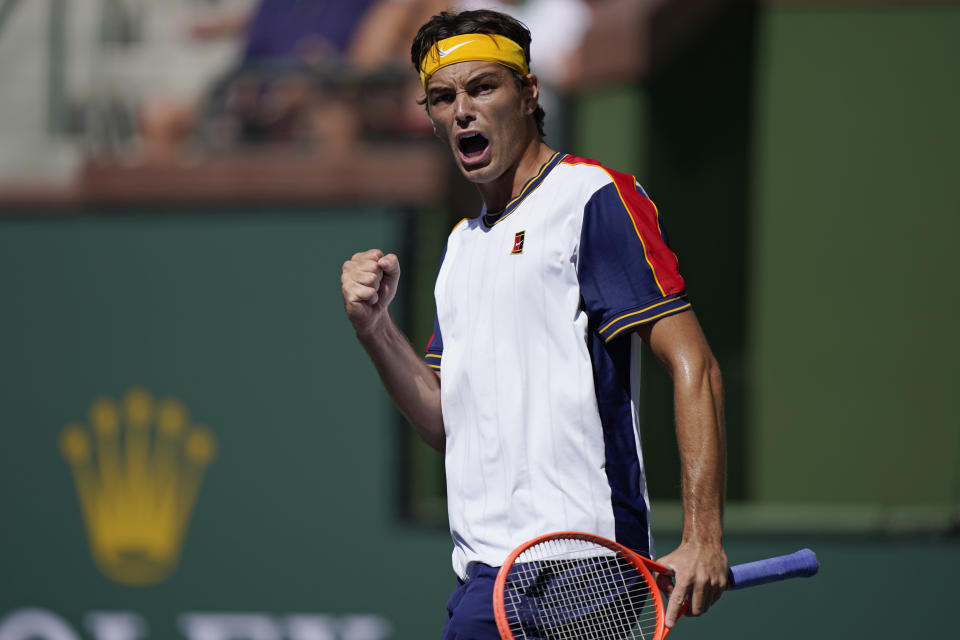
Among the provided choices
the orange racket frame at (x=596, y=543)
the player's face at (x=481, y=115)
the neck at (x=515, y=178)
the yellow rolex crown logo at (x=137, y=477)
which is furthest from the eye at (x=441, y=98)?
the yellow rolex crown logo at (x=137, y=477)

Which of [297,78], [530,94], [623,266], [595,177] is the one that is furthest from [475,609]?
[297,78]

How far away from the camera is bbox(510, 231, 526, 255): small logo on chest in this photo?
2.62 meters

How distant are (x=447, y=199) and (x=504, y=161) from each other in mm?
3855

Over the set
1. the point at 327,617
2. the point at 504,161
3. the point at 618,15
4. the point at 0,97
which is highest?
the point at 618,15

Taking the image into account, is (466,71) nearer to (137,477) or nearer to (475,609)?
(475,609)

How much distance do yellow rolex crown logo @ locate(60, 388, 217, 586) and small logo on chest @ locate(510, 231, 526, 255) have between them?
432 cm

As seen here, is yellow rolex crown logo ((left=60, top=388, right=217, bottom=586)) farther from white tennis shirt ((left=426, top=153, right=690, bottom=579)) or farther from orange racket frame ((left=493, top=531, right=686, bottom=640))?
orange racket frame ((left=493, top=531, right=686, bottom=640))

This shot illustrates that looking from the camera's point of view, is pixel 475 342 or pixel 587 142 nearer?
pixel 475 342

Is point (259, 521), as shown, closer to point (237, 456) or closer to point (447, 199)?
point (237, 456)

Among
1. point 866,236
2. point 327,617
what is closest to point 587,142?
point 866,236

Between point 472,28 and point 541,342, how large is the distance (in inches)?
31.0

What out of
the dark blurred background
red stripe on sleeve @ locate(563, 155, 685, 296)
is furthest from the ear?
the dark blurred background

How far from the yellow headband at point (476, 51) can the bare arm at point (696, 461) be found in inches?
29.5

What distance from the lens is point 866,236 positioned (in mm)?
7133
